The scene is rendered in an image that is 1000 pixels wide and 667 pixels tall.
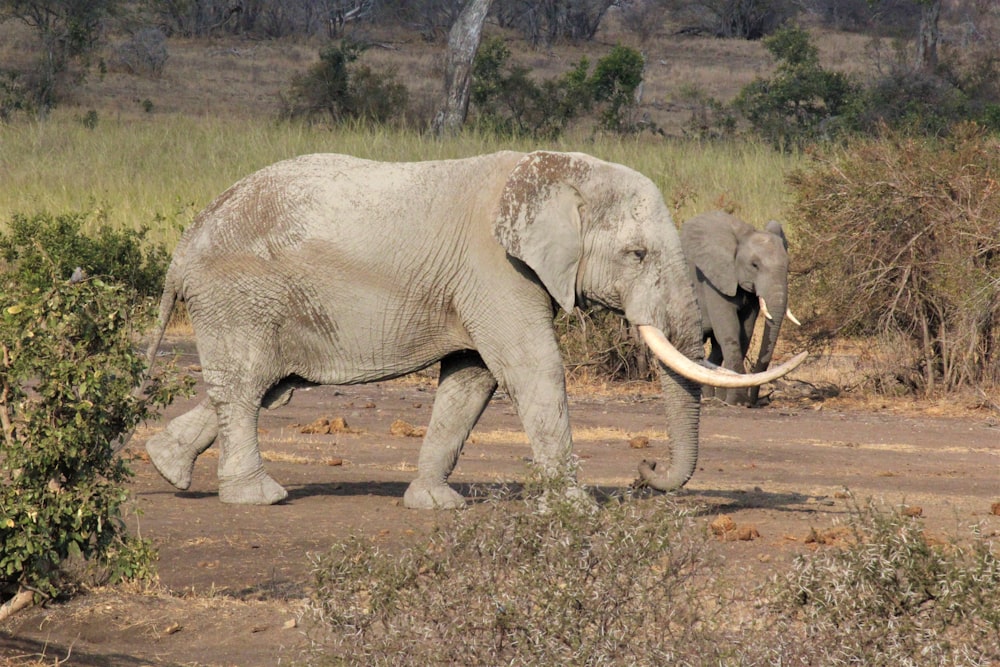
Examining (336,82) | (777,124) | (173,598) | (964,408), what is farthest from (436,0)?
(173,598)

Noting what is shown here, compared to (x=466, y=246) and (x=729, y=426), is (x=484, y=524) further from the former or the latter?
(x=729, y=426)

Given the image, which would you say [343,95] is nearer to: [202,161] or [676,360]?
[202,161]

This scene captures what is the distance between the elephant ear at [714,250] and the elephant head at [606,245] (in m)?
6.05

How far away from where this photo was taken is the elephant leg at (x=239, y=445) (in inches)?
314

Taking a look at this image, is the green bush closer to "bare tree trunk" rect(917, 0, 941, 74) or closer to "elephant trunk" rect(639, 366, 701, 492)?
"bare tree trunk" rect(917, 0, 941, 74)

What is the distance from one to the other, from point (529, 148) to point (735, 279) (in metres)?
9.39

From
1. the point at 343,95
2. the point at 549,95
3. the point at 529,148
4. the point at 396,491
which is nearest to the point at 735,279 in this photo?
the point at 396,491

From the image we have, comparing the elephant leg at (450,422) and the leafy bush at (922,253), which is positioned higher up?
the elephant leg at (450,422)

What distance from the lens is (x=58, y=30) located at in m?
31.6

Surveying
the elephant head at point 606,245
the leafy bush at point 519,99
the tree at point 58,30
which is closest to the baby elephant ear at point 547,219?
the elephant head at point 606,245

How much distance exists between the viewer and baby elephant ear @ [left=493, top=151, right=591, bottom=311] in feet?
24.5

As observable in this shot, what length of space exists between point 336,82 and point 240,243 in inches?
846

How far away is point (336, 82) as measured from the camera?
1134 inches

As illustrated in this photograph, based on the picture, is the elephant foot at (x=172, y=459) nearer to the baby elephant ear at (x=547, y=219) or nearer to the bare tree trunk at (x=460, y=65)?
the baby elephant ear at (x=547, y=219)
